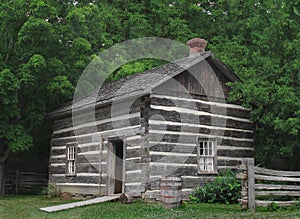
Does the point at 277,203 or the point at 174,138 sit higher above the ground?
the point at 174,138

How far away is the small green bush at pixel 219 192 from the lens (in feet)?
48.0

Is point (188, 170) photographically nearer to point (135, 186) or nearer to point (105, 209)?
point (135, 186)

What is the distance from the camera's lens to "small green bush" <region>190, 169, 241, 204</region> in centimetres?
1463

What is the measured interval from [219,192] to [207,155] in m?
1.86

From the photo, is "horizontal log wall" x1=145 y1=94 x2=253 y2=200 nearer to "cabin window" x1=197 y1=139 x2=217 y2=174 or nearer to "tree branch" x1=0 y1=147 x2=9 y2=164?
"cabin window" x1=197 y1=139 x2=217 y2=174

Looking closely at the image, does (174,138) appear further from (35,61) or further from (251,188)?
(35,61)

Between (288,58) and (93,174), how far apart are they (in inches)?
355

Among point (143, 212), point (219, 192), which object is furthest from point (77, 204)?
point (219, 192)

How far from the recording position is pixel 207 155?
16188 mm

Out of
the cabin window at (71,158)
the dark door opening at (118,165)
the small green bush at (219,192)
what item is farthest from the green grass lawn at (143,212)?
the cabin window at (71,158)

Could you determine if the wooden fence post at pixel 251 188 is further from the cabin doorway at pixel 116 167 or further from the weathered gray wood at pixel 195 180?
the cabin doorway at pixel 116 167

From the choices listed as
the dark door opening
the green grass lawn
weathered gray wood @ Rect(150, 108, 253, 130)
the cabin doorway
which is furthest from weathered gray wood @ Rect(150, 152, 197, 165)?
the dark door opening

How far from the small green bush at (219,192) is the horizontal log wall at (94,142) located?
7.25ft

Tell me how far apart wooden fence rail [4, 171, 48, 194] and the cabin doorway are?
657cm
